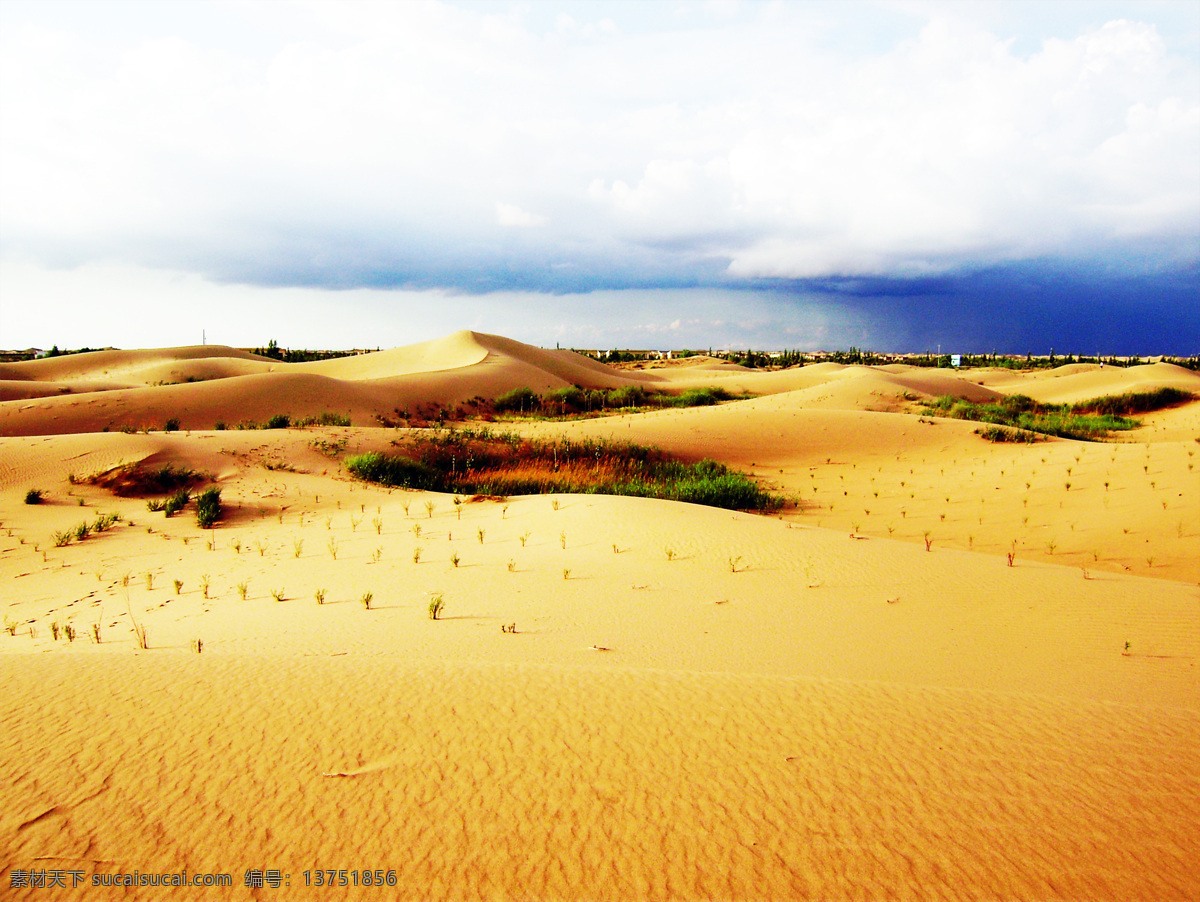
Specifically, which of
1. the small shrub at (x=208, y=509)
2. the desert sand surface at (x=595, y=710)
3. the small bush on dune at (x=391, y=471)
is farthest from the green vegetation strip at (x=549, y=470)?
the desert sand surface at (x=595, y=710)

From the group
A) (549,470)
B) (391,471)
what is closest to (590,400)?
(549,470)

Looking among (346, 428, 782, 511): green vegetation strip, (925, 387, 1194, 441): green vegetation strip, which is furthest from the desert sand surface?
(925, 387, 1194, 441): green vegetation strip

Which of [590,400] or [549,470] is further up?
[590,400]

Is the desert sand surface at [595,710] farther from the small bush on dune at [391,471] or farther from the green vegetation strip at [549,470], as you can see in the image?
the small bush on dune at [391,471]

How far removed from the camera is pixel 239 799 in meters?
2.30

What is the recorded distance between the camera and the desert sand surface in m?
2.09

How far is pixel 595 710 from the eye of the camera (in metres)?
3.01

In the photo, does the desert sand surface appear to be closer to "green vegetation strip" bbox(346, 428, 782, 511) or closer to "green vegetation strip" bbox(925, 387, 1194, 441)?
"green vegetation strip" bbox(346, 428, 782, 511)

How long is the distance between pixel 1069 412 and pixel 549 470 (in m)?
28.0

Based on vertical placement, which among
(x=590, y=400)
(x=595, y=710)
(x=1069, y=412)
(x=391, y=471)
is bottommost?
(x=1069, y=412)

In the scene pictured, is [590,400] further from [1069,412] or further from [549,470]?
[1069,412]

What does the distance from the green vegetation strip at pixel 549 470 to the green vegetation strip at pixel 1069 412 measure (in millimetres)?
14019

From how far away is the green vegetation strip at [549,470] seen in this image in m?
13.0

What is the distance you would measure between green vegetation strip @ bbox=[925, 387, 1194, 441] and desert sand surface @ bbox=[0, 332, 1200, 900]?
18320mm
